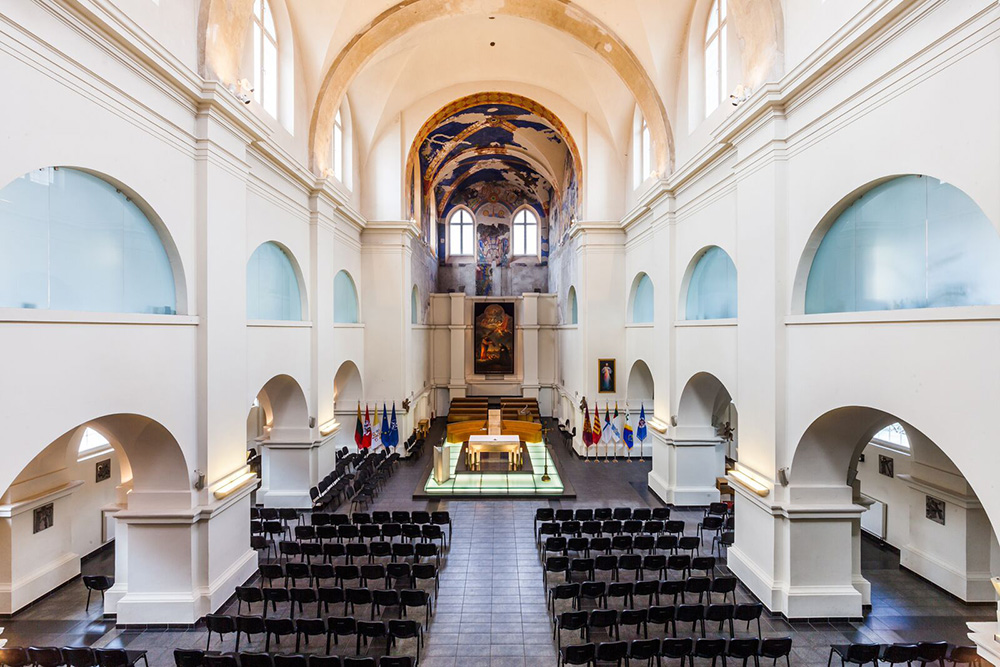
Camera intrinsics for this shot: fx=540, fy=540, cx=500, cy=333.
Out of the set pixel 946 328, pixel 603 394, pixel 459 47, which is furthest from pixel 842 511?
pixel 459 47

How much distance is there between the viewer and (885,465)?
10.9 meters

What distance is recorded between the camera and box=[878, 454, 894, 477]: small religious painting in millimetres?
10797

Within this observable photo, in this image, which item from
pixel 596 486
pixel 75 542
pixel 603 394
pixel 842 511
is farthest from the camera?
pixel 603 394

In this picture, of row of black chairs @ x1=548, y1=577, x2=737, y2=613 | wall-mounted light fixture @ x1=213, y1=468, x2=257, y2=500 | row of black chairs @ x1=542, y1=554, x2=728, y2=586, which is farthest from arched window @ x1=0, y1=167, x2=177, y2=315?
row of black chairs @ x1=542, y1=554, x2=728, y2=586

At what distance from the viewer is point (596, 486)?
15.5 meters

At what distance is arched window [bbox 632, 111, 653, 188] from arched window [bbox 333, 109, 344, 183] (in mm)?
9212

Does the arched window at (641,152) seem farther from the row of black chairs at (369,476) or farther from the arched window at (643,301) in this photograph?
the row of black chairs at (369,476)

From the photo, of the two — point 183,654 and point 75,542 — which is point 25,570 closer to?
point 75,542

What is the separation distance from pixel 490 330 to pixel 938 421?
78.4 ft

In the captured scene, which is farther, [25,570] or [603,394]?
[603,394]

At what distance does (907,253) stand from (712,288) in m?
5.37

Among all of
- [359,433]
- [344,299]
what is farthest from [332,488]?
[344,299]

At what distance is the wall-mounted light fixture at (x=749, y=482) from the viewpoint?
851 cm

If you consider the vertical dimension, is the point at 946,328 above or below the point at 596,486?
above
